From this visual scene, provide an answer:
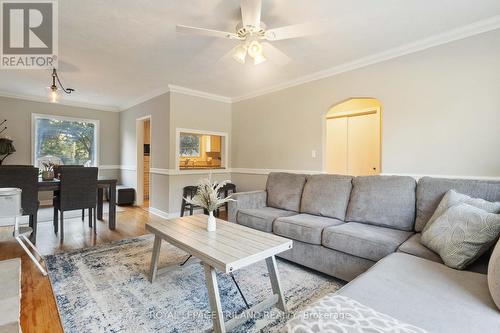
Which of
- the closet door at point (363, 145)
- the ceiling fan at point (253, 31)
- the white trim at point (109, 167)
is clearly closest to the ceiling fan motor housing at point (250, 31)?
the ceiling fan at point (253, 31)

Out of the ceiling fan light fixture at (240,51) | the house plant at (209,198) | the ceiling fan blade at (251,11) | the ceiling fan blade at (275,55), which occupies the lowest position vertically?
the house plant at (209,198)

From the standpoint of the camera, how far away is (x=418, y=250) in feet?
5.99

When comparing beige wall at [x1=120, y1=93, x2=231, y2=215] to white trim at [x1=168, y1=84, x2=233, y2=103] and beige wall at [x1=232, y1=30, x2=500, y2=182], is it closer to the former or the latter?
white trim at [x1=168, y1=84, x2=233, y2=103]

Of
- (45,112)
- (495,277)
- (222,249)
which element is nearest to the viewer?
(495,277)

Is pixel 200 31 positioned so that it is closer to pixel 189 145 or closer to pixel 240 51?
pixel 240 51

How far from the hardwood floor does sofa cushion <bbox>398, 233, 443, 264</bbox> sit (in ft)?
8.29

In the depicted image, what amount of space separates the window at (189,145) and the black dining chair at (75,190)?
6.10 ft

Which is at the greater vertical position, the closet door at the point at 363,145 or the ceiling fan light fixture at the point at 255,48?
the ceiling fan light fixture at the point at 255,48

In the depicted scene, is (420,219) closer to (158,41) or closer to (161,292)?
(161,292)

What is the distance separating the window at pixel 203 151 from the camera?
204 inches

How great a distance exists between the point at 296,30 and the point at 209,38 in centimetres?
111

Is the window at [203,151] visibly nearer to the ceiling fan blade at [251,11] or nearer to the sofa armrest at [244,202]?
the sofa armrest at [244,202]

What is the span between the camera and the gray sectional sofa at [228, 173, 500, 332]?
116cm

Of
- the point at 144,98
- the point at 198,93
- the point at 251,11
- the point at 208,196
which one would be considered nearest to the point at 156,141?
the point at 144,98
